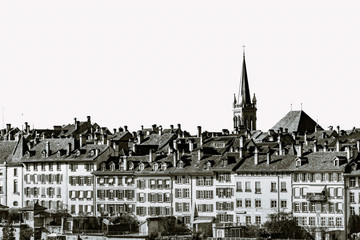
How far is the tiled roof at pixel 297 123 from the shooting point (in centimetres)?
17438

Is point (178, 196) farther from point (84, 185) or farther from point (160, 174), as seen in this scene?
point (84, 185)

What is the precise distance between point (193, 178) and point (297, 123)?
52.5 metres

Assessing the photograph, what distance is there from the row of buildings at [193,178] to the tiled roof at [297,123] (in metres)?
13.0

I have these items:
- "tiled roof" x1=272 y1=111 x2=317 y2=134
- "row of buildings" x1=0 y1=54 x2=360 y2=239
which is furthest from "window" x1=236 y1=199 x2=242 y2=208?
"tiled roof" x1=272 y1=111 x2=317 y2=134

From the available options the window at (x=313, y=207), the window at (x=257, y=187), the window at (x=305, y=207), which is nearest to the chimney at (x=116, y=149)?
the window at (x=257, y=187)

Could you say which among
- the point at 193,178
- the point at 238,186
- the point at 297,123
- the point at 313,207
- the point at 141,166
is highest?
the point at 297,123

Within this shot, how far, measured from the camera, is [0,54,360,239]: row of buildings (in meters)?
114

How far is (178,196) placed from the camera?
12681 cm

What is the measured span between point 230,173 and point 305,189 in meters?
9.85

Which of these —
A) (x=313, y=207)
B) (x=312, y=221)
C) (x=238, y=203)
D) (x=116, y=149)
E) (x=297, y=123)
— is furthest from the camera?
(x=297, y=123)

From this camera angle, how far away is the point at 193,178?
126 meters

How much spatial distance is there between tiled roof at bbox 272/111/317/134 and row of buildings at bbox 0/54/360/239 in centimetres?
1297

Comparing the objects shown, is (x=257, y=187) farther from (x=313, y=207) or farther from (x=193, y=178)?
(x=193, y=178)

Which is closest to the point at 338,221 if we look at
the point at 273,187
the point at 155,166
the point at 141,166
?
the point at 273,187
